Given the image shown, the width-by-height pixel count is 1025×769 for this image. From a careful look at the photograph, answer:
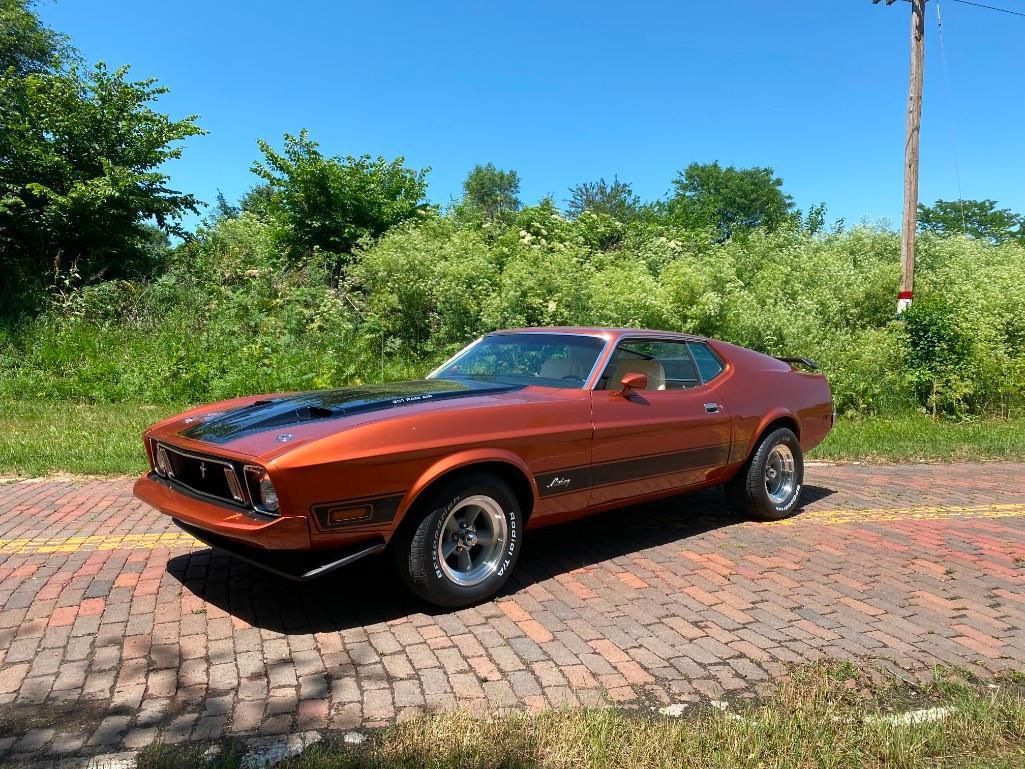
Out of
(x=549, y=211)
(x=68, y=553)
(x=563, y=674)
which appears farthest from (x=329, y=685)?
(x=549, y=211)

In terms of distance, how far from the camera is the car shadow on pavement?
3928 millimetres

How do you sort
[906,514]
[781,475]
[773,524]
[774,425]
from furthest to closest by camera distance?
[906,514], [781,475], [774,425], [773,524]

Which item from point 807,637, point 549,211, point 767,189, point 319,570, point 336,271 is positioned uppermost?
point 767,189

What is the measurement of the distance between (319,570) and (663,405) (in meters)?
2.66

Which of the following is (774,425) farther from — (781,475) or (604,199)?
(604,199)

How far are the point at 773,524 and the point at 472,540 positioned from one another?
3.06 m

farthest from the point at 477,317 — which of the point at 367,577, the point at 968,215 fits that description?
the point at 968,215

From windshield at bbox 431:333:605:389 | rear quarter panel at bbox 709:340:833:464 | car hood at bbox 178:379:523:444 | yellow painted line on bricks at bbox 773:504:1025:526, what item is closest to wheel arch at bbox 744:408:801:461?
rear quarter panel at bbox 709:340:833:464

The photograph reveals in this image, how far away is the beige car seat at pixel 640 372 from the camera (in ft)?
16.4

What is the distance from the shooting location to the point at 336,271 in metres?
16.9

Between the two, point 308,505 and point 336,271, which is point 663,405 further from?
point 336,271

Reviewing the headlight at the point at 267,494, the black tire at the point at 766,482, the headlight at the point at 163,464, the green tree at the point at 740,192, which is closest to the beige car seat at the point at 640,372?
the black tire at the point at 766,482

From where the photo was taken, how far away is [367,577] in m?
4.54

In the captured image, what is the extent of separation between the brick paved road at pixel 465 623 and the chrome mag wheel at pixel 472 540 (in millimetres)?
230
